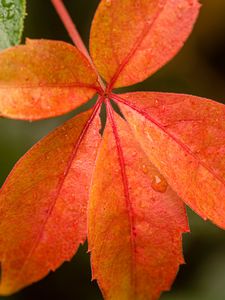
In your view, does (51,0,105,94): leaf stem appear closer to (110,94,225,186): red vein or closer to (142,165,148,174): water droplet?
(110,94,225,186): red vein

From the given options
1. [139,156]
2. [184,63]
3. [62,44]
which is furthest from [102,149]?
[184,63]

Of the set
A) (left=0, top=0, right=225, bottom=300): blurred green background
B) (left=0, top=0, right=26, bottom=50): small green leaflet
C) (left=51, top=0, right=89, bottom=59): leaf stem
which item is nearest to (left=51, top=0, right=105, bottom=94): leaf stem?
(left=51, top=0, right=89, bottom=59): leaf stem

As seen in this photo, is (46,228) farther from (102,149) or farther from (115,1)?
(115,1)

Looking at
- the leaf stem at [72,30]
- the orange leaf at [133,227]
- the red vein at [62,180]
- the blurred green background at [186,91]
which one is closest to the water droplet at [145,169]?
the orange leaf at [133,227]

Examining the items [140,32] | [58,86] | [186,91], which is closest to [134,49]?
[140,32]

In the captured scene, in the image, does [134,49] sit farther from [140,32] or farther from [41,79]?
[41,79]

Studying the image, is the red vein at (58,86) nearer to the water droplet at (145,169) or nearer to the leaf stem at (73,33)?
the leaf stem at (73,33)
